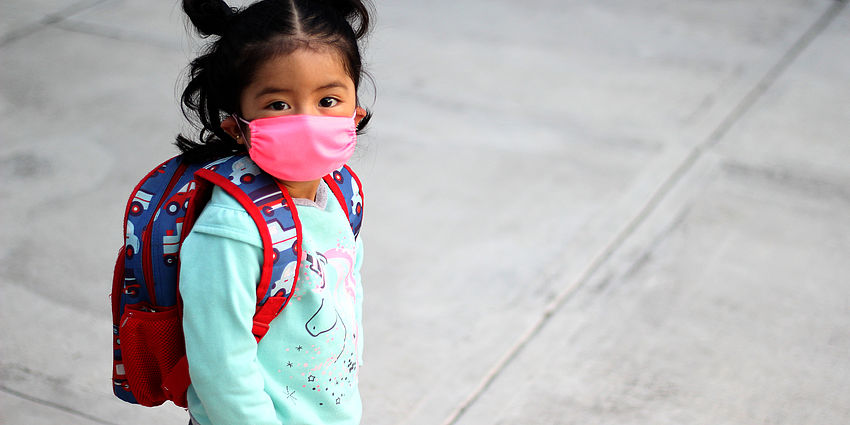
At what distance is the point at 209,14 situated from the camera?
157 centimetres

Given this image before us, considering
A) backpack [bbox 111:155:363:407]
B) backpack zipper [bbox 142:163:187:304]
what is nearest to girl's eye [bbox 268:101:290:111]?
backpack [bbox 111:155:363:407]

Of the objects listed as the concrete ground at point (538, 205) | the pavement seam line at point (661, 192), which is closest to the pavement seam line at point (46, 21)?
the concrete ground at point (538, 205)

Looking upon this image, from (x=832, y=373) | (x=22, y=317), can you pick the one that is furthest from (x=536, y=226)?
(x=22, y=317)

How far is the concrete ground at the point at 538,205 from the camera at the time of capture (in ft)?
9.62

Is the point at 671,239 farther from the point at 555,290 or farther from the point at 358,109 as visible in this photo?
the point at 358,109

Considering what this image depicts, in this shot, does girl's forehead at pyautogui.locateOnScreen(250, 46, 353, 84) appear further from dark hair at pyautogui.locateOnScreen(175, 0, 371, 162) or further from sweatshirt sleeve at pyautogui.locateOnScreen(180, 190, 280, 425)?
sweatshirt sleeve at pyautogui.locateOnScreen(180, 190, 280, 425)

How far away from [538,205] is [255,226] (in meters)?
2.59

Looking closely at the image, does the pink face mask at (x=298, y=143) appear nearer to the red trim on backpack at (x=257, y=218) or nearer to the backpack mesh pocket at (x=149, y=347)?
the red trim on backpack at (x=257, y=218)

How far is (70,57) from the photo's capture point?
16.9 feet

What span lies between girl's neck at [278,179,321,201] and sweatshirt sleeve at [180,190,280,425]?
15 cm

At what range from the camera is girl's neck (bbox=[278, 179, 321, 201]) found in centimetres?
162

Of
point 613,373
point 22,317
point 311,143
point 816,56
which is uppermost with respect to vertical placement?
point 311,143

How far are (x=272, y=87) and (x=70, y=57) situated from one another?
4.16 meters

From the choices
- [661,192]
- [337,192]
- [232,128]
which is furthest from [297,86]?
[661,192]
